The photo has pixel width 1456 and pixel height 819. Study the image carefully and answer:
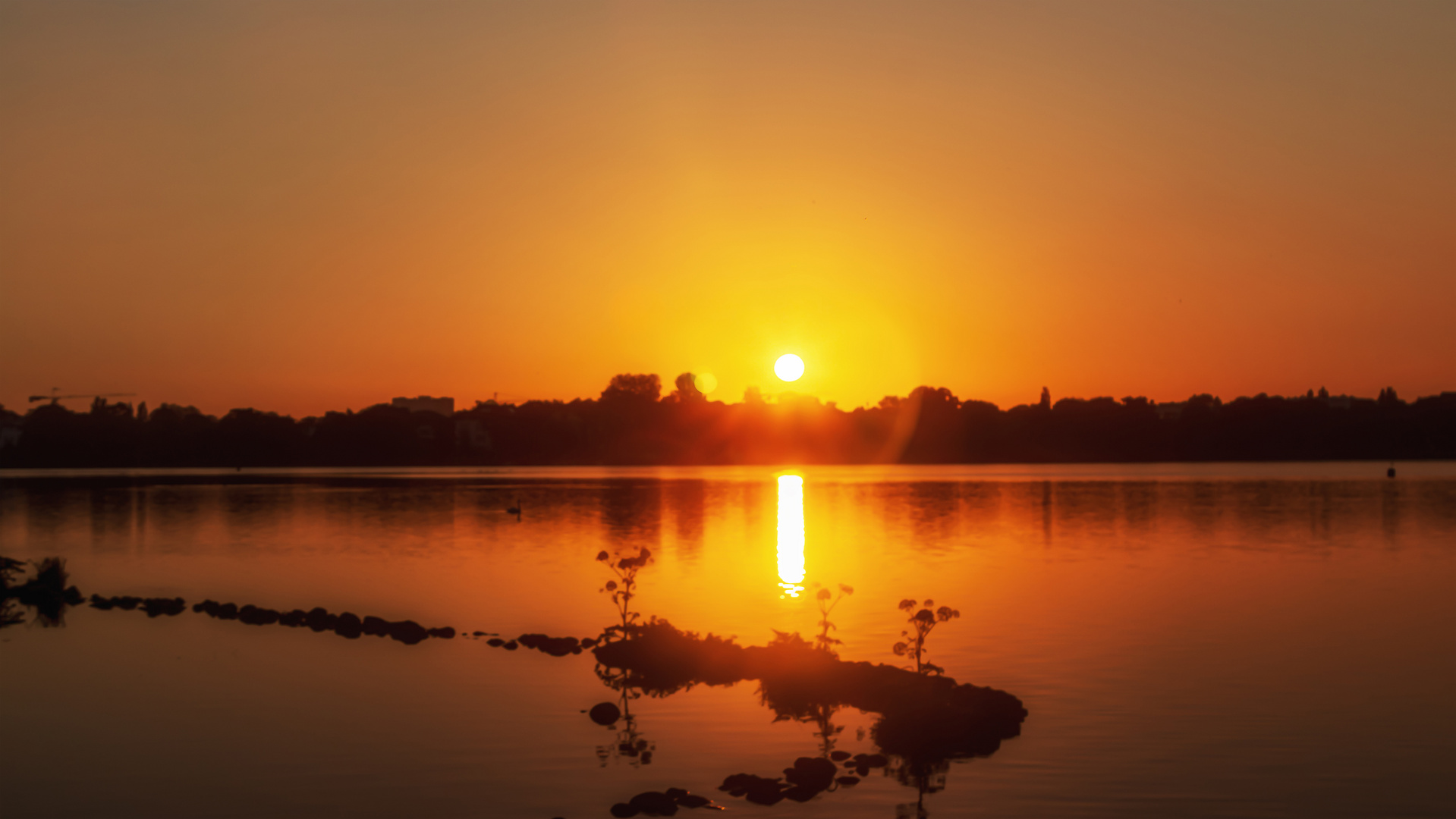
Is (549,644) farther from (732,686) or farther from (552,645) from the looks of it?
(732,686)

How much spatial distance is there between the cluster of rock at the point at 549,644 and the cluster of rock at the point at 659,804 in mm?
12534

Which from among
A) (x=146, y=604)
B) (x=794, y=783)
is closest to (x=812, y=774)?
(x=794, y=783)

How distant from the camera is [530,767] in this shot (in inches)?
761

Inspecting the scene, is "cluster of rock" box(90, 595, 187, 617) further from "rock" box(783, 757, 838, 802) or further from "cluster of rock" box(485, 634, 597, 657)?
Answer: "rock" box(783, 757, 838, 802)

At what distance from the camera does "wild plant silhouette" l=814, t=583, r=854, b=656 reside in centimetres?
2558

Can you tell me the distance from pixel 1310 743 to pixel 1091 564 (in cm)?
3014

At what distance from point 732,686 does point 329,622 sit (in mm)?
15247

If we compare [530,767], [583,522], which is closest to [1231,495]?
[583,522]

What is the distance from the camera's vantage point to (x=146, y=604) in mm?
38594

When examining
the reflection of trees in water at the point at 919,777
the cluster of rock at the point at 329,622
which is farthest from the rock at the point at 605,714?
the cluster of rock at the point at 329,622

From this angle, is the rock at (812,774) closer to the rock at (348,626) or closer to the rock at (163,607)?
the rock at (348,626)

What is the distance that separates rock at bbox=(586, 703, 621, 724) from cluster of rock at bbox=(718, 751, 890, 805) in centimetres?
446

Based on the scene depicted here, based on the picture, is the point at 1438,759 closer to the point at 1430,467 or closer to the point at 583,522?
the point at 583,522

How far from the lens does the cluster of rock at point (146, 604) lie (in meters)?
37.9
